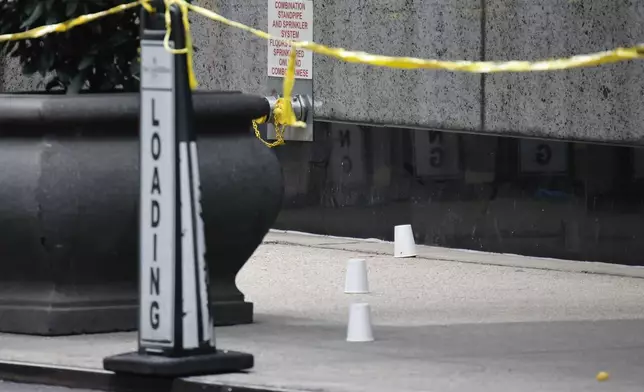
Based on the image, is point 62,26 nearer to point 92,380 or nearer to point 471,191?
point 92,380

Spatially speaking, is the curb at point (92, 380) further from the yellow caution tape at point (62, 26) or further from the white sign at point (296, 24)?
Answer: the white sign at point (296, 24)

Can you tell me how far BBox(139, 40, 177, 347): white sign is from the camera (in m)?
8.46

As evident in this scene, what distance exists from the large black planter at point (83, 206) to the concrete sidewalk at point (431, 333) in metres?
0.23

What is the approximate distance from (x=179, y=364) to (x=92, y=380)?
543mm

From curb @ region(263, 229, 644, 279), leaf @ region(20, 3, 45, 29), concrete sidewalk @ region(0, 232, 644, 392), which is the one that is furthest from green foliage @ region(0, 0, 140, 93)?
curb @ region(263, 229, 644, 279)

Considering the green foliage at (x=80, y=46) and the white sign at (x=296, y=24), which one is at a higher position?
the white sign at (x=296, y=24)

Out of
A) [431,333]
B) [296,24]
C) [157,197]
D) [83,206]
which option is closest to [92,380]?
[157,197]

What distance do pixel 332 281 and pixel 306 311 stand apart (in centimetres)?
178

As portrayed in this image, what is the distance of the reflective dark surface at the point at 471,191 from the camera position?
45.6 ft

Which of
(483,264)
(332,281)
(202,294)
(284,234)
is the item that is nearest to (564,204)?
(483,264)

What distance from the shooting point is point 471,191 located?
1503 centimetres

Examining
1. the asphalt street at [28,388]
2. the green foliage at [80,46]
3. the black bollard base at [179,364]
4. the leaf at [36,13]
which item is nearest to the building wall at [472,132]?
the green foliage at [80,46]

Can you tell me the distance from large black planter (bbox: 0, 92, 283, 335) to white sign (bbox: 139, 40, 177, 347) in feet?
4.84

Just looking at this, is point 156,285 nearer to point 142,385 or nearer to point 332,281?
point 142,385
